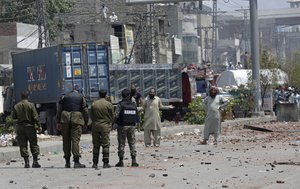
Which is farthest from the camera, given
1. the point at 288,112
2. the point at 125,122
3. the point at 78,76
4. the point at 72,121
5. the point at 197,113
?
the point at 288,112

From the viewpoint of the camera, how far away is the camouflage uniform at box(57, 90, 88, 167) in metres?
18.1

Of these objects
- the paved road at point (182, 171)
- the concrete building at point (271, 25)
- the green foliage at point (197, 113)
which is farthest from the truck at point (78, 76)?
the concrete building at point (271, 25)

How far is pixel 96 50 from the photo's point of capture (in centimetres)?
3575

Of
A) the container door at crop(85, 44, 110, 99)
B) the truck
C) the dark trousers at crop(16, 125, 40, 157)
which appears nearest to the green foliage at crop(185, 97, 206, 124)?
the truck

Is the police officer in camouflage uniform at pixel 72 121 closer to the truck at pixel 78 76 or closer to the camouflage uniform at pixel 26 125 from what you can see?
the camouflage uniform at pixel 26 125

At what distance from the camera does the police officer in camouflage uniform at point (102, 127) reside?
17.7 m

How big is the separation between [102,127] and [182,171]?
1942mm

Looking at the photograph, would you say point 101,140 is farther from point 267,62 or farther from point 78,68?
point 267,62

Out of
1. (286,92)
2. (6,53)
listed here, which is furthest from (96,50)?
(6,53)

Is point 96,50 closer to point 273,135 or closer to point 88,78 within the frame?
point 88,78

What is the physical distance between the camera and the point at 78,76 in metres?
35.5

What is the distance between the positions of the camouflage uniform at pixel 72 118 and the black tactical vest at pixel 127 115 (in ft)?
2.33

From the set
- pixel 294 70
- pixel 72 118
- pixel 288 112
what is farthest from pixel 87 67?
pixel 294 70

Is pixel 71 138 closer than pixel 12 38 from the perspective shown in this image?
Yes
